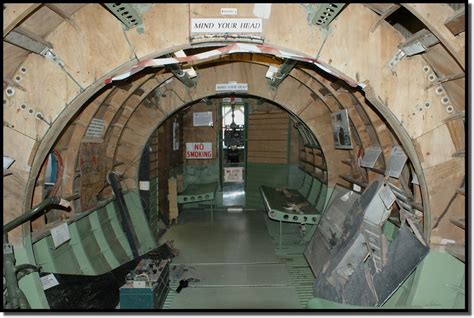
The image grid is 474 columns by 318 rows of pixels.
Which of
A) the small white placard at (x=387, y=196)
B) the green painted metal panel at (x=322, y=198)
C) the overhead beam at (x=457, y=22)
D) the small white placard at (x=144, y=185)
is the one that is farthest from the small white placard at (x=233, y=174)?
the overhead beam at (x=457, y=22)

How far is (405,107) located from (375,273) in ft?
6.29

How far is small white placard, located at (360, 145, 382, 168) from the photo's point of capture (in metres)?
5.34

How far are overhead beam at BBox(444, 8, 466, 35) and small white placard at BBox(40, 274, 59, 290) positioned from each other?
15.5 ft

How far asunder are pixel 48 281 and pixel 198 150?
23.3ft

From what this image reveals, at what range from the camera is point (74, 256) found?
5.09 metres

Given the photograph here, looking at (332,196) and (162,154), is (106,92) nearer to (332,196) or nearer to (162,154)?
(162,154)

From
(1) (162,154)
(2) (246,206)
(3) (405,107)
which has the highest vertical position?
(3) (405,107)

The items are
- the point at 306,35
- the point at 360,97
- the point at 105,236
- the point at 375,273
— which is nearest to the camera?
the point at 306,35

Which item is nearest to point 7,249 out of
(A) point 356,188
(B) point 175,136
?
(A) point 356,188

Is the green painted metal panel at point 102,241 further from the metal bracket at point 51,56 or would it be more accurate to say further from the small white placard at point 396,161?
the small white placard at point 396,161

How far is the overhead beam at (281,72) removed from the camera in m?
4.69

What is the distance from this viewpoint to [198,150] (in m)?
11.0

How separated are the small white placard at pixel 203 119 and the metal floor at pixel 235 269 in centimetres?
309

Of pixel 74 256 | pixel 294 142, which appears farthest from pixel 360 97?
pixel 294 142
